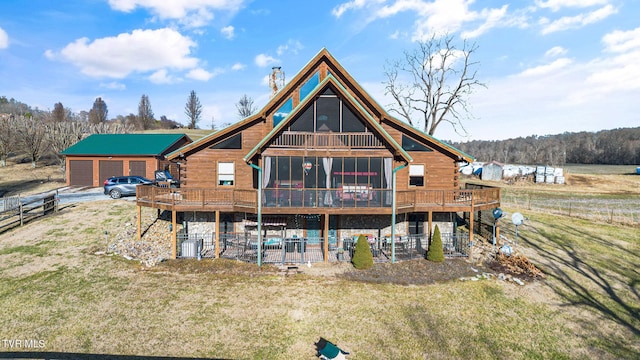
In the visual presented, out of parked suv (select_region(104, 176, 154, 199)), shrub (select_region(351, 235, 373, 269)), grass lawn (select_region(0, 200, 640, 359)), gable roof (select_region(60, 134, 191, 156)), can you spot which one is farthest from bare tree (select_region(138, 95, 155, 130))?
shrub (select_region(351, 235, 373, 269))

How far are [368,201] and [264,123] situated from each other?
25.6 feet

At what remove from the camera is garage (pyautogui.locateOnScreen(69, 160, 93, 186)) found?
110 feet

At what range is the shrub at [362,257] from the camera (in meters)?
15.7

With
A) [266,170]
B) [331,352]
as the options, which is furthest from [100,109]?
[331,352]

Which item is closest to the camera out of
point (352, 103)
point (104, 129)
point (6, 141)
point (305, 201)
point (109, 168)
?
point (305, 201)

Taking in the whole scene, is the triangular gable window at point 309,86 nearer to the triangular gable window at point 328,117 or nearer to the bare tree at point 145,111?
the triangular gable window at point 328,117

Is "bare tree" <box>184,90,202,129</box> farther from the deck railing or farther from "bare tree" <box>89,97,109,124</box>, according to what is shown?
the deck railing

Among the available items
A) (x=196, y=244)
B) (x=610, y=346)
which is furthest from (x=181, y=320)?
(x=610, y=346)

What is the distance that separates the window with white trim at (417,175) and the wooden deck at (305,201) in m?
1.45

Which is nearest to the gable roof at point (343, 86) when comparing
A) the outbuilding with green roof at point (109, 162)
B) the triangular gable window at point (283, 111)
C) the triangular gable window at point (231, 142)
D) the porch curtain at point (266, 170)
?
the triangular gable window at point (283, 111)

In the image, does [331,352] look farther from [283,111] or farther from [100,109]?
[100,109]

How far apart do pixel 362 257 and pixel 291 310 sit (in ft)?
16.9

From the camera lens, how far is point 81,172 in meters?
33.7

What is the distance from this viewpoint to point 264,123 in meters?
18.7
